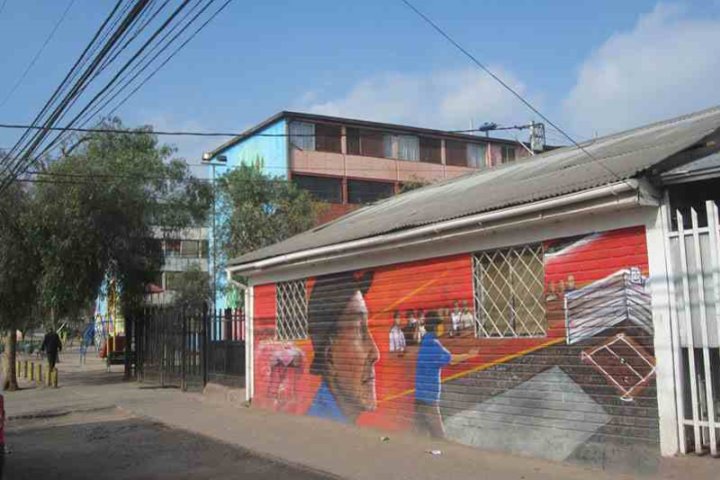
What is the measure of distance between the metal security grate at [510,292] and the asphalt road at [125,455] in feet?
9.15

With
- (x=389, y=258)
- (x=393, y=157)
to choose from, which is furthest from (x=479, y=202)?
(x=393, y=157)

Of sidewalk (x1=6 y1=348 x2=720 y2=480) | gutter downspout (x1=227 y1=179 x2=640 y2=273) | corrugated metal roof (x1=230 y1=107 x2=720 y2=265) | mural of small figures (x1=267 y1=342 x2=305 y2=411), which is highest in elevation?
corrugated metal roof (x1=230 y1=107 x2=720 y2=265)

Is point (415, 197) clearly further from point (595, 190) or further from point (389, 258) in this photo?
point (595, 190)

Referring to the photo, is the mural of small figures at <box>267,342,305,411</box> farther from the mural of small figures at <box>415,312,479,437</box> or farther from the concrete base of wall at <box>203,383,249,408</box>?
the mural of small figures at <box>415,312,479,437</box>

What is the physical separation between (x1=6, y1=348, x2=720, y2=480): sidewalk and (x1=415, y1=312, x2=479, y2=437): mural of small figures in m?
0.24

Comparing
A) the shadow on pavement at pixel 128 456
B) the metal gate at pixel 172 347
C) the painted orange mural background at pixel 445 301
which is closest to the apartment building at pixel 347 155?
the metal gate at pixel 172 347

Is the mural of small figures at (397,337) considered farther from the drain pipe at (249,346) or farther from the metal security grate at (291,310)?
the drain pipe at (249,346)

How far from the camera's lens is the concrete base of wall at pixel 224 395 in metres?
15.4

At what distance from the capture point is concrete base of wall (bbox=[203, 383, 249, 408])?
15.4 m

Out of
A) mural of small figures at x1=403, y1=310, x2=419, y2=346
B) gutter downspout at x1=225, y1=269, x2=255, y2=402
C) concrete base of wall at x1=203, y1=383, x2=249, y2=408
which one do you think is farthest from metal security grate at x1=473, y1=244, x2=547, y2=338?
concrete base of wall at x1=203, y1=383, x2=249, y2=408

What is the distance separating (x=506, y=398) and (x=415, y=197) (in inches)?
292

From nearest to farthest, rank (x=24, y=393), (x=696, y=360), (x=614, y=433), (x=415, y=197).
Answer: (x=696, y=360), (x=614, y=433), (x=415, y=197), (x=24, y=393)

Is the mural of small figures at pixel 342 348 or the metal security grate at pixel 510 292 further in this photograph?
the mural of small figures at pixel 342 348

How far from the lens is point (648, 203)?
723cm
